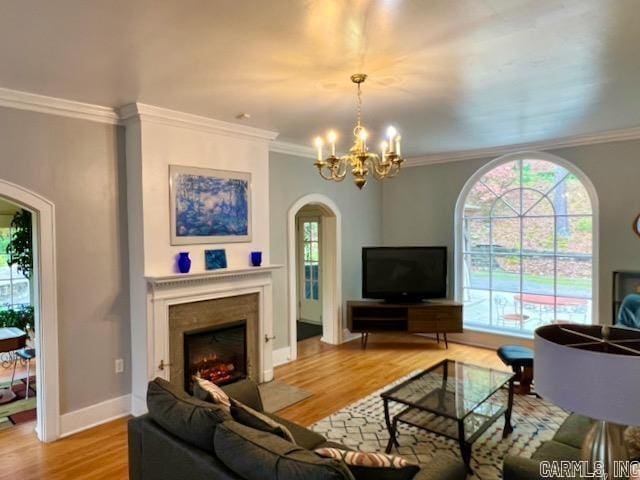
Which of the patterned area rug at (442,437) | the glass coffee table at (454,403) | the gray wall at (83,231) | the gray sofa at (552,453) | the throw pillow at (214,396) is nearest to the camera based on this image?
the gray sofa at (552,453)

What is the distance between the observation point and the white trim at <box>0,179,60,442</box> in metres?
3.35

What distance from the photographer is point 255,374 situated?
4.56 meters

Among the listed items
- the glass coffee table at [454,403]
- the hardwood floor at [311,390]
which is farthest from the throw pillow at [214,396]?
the glass coffee table at [454,403]

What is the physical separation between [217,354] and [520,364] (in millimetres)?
2957

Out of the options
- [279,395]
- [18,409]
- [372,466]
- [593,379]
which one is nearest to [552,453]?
[372,466]

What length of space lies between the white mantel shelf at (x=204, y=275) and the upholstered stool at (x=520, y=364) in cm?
254

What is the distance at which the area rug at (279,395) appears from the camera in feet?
13.1

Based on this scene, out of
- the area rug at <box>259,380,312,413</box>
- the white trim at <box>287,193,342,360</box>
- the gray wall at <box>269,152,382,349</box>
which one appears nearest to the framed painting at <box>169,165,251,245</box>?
the gray wall at <box>269,152,382,349</box>

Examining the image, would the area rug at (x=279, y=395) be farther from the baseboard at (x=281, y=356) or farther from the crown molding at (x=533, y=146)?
the crown molding at (x=533, y=146)

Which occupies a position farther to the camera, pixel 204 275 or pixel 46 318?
pixel 204 275

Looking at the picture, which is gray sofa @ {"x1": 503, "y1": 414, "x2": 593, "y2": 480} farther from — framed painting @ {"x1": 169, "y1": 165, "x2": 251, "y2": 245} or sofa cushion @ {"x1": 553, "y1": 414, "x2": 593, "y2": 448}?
framed painting @ {"x1": 169, "y1": 165, "x2": 251, "y2": 245}

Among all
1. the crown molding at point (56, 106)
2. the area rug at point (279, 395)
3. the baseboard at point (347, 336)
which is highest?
the crown molding at point (56, 106)

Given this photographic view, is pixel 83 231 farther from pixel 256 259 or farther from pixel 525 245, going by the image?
pixel 525 245

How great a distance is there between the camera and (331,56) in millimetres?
2525
